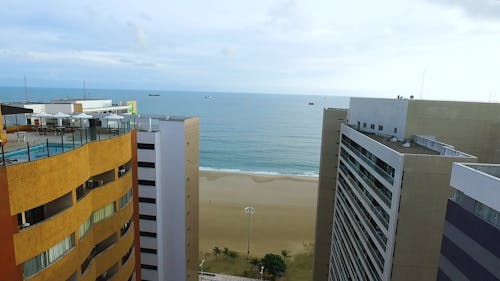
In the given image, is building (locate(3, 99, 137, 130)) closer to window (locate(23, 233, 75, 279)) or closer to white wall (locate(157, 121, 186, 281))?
white wall (locate(157, 121, 186, 281))

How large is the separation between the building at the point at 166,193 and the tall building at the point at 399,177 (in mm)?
18531

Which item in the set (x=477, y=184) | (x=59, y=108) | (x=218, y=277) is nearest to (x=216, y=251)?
(x=218, y=277)

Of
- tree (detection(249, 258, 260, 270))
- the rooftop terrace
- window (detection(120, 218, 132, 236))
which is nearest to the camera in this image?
the rooftop terrace

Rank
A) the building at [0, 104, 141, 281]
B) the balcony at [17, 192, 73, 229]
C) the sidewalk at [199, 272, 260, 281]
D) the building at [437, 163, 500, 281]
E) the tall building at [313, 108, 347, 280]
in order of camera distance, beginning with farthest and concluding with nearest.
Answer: the sidewalk at [199, 272, 260, 281] < the tall building at [313, 108, 347, 280] < the balcony at [17, 192, 73, 229] < the building at [0, 104, 141, 281] < the building at [437, 163, 500, 281]

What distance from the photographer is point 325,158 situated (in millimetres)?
45281

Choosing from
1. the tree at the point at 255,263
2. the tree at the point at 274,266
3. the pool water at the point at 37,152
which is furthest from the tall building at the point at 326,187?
the pool water at the point at 37,152

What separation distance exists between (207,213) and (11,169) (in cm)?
6613

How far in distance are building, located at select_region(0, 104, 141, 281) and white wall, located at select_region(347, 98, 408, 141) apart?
2384 cm

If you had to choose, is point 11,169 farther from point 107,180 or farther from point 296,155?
point 296,155

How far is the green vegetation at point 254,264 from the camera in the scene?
5078 cm

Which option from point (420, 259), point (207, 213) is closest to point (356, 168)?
point (420, 259)

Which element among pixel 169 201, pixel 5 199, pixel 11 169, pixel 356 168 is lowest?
pixel 169 201

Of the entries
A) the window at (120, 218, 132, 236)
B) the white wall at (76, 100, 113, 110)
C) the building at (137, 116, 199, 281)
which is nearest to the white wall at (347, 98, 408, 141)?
the building at (137, 116, 199, 281)

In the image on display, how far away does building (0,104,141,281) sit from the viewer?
13.5m
